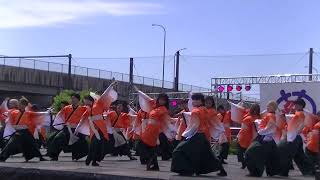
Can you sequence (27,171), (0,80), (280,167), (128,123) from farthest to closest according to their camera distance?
1. (0,80)
2. (128,123)
3. (280,167)
4. (27,171)

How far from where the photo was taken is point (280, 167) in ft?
45.2

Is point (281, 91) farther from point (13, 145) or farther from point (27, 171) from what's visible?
point (27, 171)

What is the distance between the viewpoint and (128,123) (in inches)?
809

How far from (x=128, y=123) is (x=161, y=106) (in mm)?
6552

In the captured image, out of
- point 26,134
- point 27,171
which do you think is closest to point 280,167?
point 27,171

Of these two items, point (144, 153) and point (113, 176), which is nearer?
point (113, 176)

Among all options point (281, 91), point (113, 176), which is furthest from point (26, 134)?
point (281, 91)

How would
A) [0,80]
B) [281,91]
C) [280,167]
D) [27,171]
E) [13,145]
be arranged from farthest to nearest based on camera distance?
[0,80], [281,91], [13,145], [280,167], [27,171]

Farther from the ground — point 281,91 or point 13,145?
point 281,91

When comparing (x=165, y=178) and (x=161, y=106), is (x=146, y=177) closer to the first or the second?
(x=165, y=178)

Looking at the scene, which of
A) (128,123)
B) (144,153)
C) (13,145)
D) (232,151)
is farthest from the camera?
(232,151)

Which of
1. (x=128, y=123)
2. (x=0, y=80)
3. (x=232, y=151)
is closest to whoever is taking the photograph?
(x=128, y=123)

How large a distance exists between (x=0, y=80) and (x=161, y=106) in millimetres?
44839

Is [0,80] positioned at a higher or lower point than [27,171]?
higher
